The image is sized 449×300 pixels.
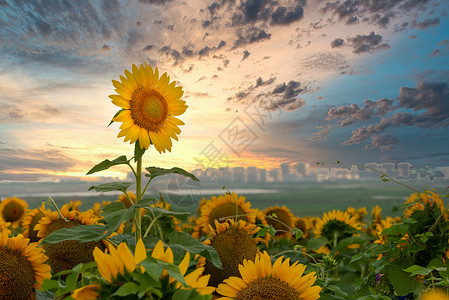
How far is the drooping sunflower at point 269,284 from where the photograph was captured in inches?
39.8

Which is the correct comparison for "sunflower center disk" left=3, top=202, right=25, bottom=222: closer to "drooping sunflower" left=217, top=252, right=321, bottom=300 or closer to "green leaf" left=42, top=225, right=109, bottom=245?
"green leaf" left=42, top=225, right=109, bottom=245

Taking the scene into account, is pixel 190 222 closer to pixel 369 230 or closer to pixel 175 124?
pixel 369 230

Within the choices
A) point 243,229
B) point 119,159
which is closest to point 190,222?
point 243,229

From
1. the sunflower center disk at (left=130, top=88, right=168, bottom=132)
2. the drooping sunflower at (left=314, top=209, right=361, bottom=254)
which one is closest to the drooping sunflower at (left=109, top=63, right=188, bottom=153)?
the sunflower center disk at (left=130, top=88, right=168, bottom=132)

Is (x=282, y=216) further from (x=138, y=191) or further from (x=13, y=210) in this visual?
(x=13, y=210)

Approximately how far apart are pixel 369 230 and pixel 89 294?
4.42 m

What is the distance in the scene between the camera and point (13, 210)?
155 inches

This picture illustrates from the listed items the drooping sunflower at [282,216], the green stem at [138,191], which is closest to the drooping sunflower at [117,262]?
the green stem at [138,191]

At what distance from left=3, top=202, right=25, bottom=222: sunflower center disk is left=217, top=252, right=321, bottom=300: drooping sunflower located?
3619 mm

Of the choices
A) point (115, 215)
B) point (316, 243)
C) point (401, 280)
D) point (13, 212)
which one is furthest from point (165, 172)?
point (13, 212)

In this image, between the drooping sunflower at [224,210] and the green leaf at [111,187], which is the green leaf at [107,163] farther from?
the drooping sunflower at [224,210]

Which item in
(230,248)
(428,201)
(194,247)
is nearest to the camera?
(194,247)

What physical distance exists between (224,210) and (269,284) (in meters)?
1.25

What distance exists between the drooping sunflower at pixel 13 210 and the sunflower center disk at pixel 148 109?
3.16 metres
